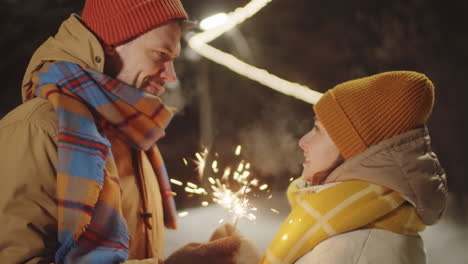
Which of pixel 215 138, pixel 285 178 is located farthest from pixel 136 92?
pixel 285 178

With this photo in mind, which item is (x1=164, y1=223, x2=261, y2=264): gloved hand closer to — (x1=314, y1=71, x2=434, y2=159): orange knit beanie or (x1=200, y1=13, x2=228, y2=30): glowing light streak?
(x1=314, y1=71, x2=434, y2=159): orange knit beanie

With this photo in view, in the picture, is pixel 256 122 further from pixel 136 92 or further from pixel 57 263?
pixel 57 263

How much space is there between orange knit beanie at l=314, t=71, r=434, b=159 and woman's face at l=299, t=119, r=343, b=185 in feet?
0.33

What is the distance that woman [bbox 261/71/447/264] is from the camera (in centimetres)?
169

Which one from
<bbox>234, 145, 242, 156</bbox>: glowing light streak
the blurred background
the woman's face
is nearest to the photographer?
the woman's face

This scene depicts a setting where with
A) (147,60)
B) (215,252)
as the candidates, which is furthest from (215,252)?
(147,60)

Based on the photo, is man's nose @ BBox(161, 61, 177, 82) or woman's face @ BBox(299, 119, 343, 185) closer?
woman's face @ BBox(299, 119, 343, 185)

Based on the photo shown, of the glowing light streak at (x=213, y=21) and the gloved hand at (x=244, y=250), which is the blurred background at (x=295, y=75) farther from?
the gloved hand at (x=244, y=250)

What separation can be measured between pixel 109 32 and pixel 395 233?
1.86 meters

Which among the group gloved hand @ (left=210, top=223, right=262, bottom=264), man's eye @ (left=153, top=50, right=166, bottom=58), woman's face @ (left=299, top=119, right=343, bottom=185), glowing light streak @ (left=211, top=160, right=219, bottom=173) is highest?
man's eye @ (left=153, top=50, right=166, bottom=58)

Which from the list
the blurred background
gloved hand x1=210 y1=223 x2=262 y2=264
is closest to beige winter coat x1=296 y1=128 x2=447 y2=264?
gloved hand x1=210 y1=223 x2=262 y2=264

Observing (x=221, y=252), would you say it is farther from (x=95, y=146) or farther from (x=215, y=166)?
(x=215, y=166)

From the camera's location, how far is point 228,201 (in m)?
2.98

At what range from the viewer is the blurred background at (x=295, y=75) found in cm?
598
